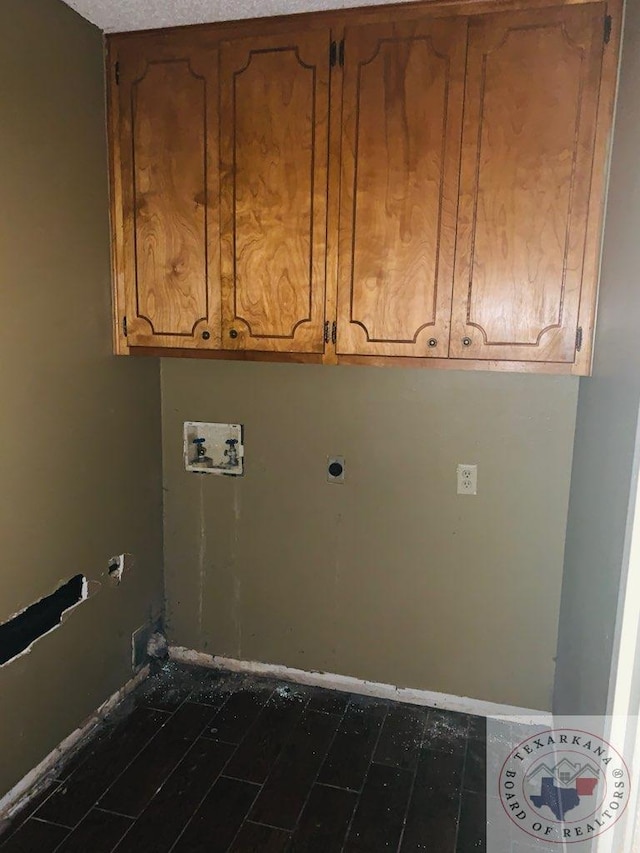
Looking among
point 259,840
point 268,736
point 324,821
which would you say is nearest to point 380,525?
point 268,736

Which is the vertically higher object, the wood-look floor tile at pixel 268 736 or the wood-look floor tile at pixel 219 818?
the wood-look floor tile at pixel 268 736

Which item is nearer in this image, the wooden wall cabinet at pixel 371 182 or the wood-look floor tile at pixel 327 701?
the wooden wall cabinet at pixel 371 182

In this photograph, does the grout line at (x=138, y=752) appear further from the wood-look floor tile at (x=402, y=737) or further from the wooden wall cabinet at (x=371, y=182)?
the wooden wall cabinet at (x=371, y=182)

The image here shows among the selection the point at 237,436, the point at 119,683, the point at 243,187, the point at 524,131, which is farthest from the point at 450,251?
the point at 119,683

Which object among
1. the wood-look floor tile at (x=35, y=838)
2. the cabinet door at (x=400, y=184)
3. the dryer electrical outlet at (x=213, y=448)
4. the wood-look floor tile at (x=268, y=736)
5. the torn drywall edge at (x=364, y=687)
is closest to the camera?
the wood-look floor tile at (x=35, y=838)

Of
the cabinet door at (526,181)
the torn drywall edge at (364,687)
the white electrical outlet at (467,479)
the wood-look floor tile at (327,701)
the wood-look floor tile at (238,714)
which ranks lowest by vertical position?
the wood-look floor tile at (238,714)

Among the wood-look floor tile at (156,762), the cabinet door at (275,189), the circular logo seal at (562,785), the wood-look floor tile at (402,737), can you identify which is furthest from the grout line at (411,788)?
the cabinet door at (275,189)

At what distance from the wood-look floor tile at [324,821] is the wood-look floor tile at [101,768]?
0.67m

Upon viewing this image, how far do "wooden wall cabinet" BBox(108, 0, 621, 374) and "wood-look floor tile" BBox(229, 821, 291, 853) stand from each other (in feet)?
4.98

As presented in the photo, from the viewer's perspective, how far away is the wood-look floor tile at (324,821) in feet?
5.84

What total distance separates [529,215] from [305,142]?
77 cm

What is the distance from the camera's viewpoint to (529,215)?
1.83 meters

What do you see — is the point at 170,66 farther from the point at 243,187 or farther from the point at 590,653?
the point at 590,653

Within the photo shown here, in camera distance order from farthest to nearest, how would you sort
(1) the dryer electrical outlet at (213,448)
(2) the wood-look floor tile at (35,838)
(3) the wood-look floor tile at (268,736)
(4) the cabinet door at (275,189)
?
1. (1) the dryer electrical outlet at (213,448)
2. (3) the wood-look floor tile at (268,736)
3. (4) the cabinet door at (275,189)
4. (2) the wood-look floor tile at (35,838)
